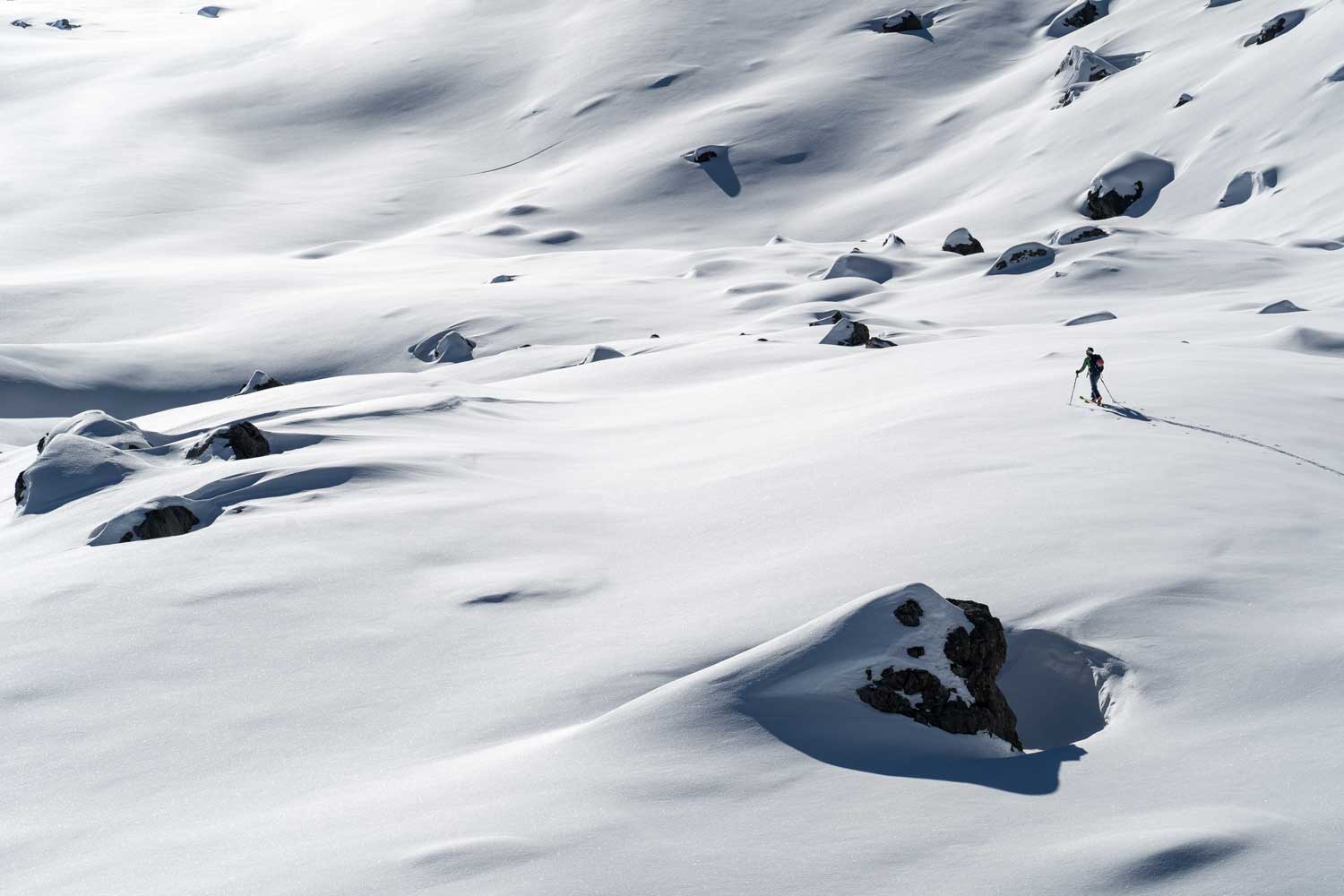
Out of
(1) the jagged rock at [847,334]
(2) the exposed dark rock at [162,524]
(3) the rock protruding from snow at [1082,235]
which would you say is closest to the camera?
(2) the exposed dark rock at [162,524]

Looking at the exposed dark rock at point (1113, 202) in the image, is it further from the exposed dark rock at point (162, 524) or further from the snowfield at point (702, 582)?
the exposed dark rock at point (162, 524)

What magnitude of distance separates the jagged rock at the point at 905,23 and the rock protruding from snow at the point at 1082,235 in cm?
3290

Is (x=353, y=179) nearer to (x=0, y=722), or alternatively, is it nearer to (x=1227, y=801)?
(x=0, y=722)

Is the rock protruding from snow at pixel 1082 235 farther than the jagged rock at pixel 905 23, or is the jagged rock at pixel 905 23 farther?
the jagged rock at pixel 905 23

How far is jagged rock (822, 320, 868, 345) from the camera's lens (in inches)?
773

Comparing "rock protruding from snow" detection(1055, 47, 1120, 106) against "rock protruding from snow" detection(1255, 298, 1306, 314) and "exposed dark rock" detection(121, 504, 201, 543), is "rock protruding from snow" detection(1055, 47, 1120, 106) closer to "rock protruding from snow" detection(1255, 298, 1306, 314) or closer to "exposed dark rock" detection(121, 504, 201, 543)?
"rock protruding from snow" detection(1255, 298, 1306, 314)

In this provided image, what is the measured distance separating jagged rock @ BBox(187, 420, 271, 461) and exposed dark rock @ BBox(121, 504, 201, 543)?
208 centimetres

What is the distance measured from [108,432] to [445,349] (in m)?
12.5

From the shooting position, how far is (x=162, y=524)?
32.3 feet

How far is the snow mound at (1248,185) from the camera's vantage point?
105 feet

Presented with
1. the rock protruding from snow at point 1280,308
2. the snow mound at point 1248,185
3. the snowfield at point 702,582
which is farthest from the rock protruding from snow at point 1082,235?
the rock protruding from snow at point 1280,308

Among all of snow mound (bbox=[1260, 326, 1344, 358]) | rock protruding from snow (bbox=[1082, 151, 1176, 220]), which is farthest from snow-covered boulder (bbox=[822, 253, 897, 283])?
snow mound (bbox=[1260, 326, 1344, 358])

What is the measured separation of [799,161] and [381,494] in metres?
40.5

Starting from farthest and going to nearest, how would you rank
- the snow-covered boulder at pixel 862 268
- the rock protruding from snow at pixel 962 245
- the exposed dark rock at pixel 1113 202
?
the exposed dark rock at pixel 1113 202 < the rock protruding from snow at pixel 962 245 < the snow-covered boulder at pixel 862 268
